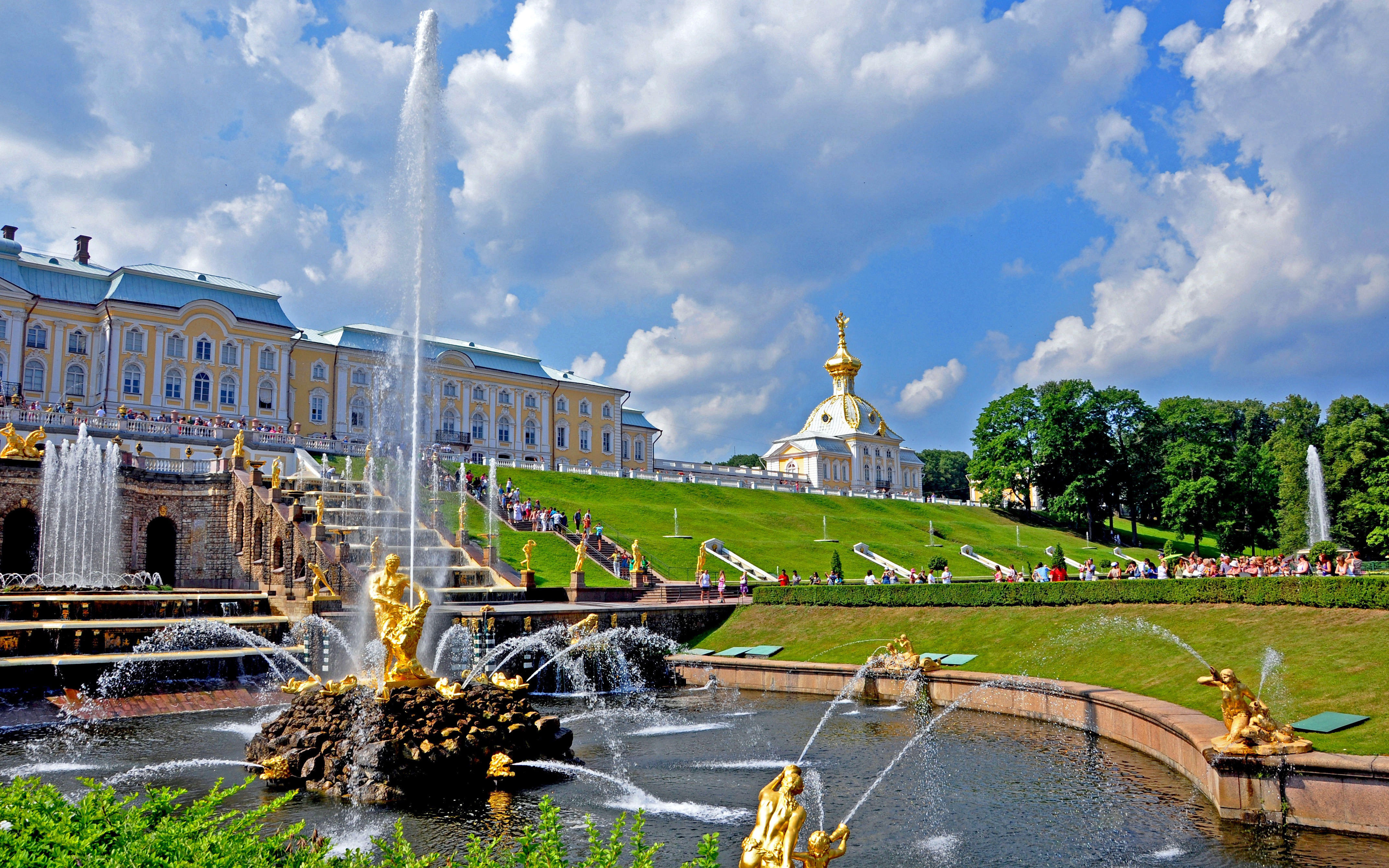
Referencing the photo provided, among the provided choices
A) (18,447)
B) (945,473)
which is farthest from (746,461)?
(18,447)

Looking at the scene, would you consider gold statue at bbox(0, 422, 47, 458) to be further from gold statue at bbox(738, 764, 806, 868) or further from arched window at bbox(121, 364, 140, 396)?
gold statue at bbox(738, 764, 806, 868)

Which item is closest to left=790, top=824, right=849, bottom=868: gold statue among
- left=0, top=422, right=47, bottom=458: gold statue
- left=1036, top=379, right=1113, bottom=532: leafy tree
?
left=0, top=422, right=47, bottom=458: gold statue

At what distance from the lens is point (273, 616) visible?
2592 centimetres

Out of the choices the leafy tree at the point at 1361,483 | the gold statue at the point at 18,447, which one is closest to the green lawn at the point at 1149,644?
the gold statue at the point at 18,447

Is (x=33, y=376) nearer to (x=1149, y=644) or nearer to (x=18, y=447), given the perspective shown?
(x=18, y=447)

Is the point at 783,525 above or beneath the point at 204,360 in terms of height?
beneath

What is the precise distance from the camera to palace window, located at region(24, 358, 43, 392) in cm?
5372

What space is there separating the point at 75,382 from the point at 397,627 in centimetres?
5251

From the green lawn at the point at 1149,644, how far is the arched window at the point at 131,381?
42679 mm

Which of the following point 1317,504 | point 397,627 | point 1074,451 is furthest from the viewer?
point 1074,451

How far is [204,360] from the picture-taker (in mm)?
58906

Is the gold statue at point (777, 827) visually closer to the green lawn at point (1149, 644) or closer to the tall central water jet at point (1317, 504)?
the green lawn at point (1149, 644)

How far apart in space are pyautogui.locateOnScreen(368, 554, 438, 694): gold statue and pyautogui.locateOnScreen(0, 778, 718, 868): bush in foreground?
23.6 ft

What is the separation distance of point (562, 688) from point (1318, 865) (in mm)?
18612
